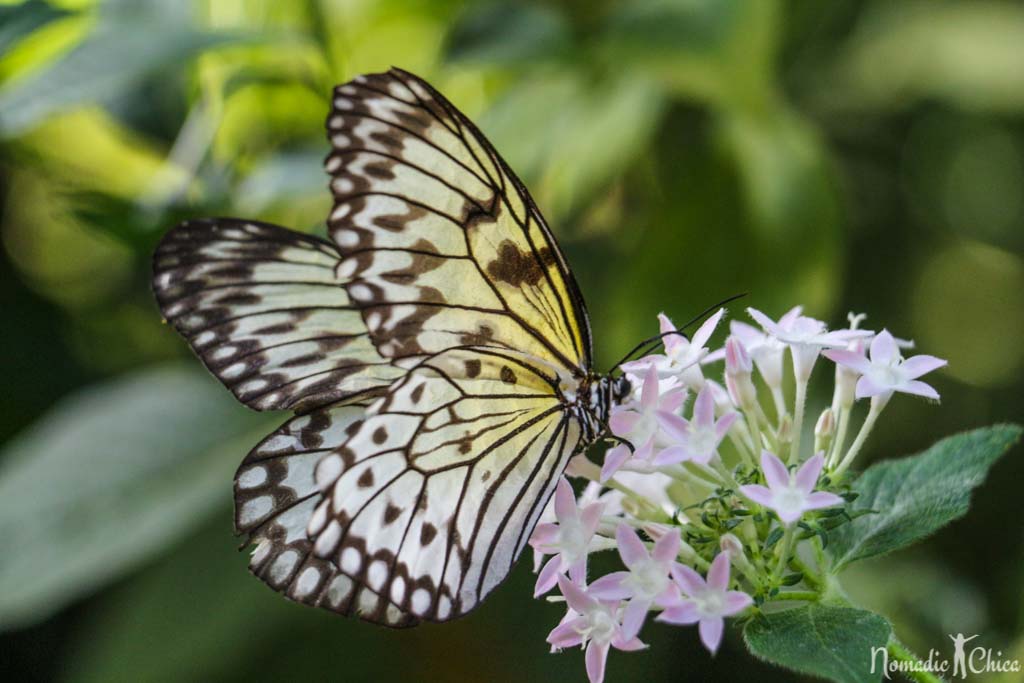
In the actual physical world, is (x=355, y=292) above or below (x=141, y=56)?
below

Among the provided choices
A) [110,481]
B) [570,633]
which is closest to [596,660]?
[570,633]

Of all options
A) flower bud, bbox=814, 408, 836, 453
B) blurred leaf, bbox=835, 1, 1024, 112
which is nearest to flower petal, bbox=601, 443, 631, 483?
flower bud, bbox=814, 408, 836, 453

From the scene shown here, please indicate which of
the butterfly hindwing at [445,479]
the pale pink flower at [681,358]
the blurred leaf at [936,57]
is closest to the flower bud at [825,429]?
the pale pink flower at [681,358]

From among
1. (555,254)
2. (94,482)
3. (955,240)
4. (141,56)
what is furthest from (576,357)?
(955,240)

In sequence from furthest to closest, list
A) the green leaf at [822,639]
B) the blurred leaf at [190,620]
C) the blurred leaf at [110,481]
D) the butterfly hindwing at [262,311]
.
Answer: the blurred leaf at [190,620] < the blurred leaf at [110,481] < the butterfly hindwing at [262,311] < the green leaf at [822,639]

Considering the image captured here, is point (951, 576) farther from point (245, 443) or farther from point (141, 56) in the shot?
point (141, 56)

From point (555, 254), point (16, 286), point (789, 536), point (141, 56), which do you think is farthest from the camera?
point (16, 286)

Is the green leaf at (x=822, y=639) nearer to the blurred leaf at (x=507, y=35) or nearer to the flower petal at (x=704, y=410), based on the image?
the flower petal at (x=704, y=410)
